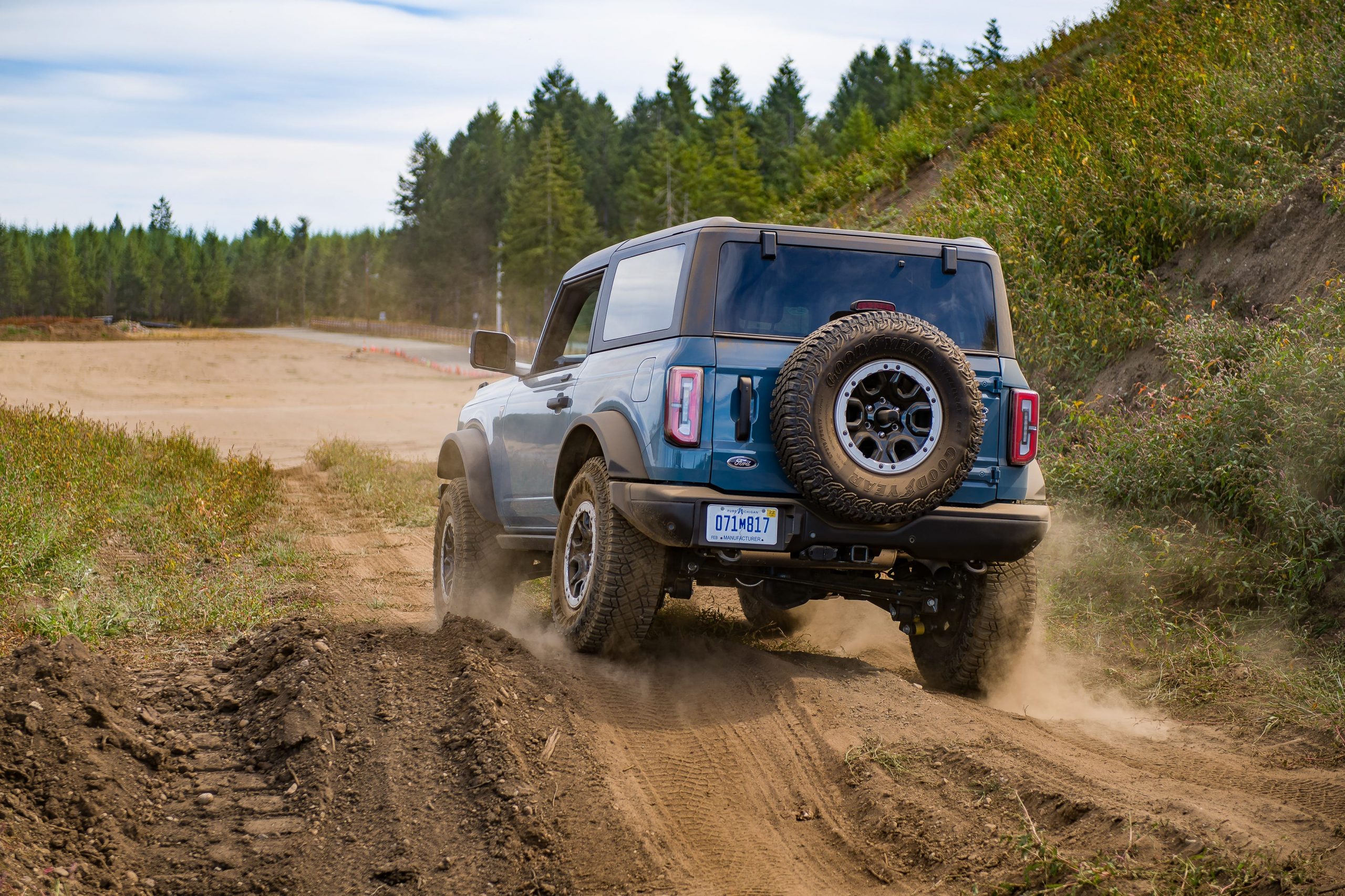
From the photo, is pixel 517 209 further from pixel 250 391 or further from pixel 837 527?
pixel 837 527

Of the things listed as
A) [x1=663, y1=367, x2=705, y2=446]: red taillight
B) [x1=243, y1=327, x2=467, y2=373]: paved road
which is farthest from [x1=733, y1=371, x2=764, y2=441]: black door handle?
[x1=243, y1=327, x2=467, y2=373]: paved road

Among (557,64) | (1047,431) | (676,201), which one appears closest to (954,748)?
(1047,431)

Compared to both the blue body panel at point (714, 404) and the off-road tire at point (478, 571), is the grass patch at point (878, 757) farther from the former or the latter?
the off-road tire at point (478, 571)

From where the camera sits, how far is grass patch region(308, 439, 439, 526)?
11.8 meters

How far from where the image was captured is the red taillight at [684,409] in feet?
15.8

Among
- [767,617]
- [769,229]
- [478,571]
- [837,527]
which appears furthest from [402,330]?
[837,527]

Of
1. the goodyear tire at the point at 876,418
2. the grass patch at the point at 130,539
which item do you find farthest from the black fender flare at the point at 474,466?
the goodyear tire at the point at 876,418

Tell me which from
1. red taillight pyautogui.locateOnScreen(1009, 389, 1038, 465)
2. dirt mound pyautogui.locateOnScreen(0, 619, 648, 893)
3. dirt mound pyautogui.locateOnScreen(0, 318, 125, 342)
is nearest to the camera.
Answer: dirt mound pyautogui.locateOnScreen(0, 619, 648, 893)

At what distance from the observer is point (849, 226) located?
704 inches

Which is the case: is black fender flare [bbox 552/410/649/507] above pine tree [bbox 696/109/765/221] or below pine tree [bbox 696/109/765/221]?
below

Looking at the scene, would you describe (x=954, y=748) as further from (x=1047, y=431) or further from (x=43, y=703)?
(x=1047, y=431)

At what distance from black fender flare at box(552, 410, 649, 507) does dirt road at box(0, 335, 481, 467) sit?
12035mm

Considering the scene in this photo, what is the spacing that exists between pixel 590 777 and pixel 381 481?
10.1 m

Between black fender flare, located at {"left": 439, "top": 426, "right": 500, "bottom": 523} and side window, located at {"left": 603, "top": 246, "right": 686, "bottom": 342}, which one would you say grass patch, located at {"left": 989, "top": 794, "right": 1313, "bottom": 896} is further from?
black fender flare, located at {"left": 439, "top": 426, "right": 500, "bottom": 523}
